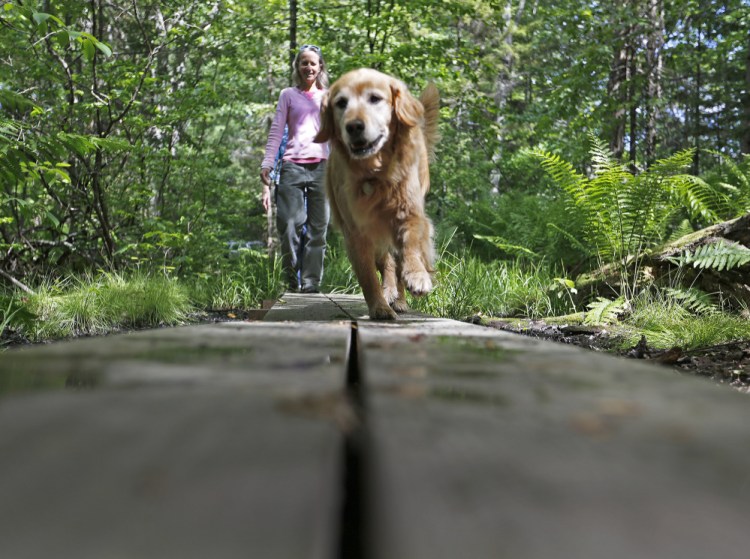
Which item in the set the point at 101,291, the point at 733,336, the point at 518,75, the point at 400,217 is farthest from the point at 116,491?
the point at 518,75

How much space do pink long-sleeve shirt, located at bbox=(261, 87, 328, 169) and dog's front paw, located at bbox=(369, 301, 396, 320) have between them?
12.5 feet

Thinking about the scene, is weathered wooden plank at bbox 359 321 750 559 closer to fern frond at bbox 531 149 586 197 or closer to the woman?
fern frond at bbox 531 149 586 197

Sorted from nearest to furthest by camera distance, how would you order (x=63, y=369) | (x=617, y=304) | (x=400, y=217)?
(x=63, y=369), (x=400, y=217), (x=617, y=304)

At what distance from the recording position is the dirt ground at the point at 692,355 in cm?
310

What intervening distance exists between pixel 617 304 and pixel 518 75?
19.8 meters

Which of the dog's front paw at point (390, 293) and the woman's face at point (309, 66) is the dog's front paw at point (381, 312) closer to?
the dog's front paw at point (390, 293)

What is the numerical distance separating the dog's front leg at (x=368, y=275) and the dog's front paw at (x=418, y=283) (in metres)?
0.19

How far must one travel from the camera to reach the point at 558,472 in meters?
0.41

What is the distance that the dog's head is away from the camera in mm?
3736

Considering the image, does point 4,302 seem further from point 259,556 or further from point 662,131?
point 662,131

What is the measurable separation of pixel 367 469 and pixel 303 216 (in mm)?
6863

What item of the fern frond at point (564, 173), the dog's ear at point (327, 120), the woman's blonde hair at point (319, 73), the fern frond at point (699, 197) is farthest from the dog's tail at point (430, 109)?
the fern frond at point (699, 197)

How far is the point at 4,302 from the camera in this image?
4.50 metres

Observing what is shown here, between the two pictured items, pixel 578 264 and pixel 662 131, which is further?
pixel 662 131
